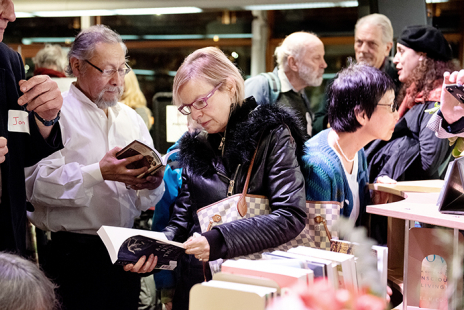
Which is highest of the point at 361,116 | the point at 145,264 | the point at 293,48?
the point at 293,48

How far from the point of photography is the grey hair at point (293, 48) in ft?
12.3

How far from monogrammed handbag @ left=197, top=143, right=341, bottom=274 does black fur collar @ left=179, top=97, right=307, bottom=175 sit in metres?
0.07

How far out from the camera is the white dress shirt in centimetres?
204

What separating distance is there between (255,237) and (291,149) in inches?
14.3

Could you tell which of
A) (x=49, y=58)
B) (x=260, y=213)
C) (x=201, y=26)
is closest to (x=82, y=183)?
(x=260, y=213)

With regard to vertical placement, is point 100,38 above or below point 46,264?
above

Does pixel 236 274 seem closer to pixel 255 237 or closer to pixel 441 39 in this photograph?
pixel 255 237

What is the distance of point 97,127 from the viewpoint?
225 cm

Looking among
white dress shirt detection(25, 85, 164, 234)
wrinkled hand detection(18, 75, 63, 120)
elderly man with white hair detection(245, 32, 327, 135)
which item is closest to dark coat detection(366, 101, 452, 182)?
elderly man with white hair detection(245, 32, 327, 135)

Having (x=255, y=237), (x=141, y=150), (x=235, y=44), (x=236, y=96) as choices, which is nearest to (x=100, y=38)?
(x=141, y=150)

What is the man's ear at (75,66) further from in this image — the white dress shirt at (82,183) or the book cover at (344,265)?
the book cover at (344,265)

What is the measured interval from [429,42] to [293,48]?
102 centimetres

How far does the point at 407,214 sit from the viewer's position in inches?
70.9

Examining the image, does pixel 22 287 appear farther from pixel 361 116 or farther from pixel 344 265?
pixel 361 116
